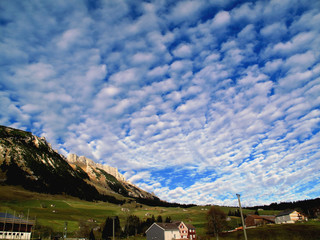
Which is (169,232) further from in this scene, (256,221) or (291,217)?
(291,217)

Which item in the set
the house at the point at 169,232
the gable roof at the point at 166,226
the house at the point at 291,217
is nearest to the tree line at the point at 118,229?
the house at the point at 169,232

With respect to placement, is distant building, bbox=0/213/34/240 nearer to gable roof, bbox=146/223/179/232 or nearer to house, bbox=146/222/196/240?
house, bbox=146/222/196/240

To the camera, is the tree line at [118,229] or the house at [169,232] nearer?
the house at [169,232]

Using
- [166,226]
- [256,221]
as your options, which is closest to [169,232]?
[166,226]

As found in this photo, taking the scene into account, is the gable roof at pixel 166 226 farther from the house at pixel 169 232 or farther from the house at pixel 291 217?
the house at pixel 291 217

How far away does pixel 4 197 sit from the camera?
159750mm

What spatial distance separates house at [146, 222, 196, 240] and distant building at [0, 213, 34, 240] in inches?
2197

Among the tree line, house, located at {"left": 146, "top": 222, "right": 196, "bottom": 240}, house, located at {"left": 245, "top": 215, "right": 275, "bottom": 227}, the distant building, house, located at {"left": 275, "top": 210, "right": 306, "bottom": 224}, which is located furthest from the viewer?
house, located at {"left": 245, "top": 215, "right": 275, "bottom": 227}

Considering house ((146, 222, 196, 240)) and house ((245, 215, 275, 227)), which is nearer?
house ((146, 222, 196, 240))

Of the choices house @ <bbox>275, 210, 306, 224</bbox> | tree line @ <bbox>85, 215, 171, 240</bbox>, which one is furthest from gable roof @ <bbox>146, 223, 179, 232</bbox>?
house @ <bbox>275, 210, 306, 224</bbox>

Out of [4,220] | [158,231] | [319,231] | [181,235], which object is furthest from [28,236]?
[319,231]

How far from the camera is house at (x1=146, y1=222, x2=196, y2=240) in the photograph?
104 metres

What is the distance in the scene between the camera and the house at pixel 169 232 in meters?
104

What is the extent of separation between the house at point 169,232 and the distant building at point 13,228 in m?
55.8
